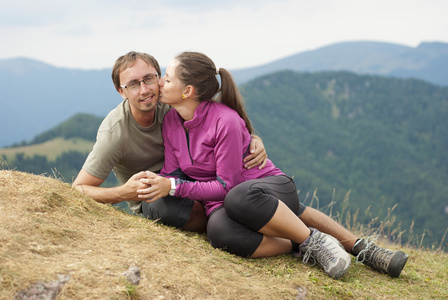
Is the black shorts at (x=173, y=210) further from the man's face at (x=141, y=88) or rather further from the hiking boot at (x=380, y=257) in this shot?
the hiking boot at (x=380, y=257)

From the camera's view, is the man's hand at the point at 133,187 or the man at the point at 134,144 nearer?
the man's hand at the point at 133,187

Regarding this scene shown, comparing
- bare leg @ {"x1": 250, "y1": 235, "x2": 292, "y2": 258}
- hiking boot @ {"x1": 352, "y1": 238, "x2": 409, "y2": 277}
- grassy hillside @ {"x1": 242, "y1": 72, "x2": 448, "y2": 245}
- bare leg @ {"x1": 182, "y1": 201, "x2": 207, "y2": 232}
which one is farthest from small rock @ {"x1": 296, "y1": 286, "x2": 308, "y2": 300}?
grassy hillside @ {"x1": 242, "y1": 72, "x2": 448, "y2": 245}

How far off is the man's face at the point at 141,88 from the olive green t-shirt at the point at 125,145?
237 mm

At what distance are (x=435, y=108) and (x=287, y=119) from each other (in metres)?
52.3

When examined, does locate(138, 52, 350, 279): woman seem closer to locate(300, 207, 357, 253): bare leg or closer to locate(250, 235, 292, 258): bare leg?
locate(250, 235, 292, 258): bare leg

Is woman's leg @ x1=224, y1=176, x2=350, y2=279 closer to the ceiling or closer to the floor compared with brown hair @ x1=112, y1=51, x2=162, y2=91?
closer to the floor

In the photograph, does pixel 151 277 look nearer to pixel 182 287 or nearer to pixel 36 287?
pixel 182 287

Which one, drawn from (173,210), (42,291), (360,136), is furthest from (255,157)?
(360,136)

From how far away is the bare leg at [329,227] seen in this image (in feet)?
13.6

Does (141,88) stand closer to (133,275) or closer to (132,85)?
(132,85)

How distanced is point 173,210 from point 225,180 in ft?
2.19

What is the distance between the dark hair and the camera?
3787 mm

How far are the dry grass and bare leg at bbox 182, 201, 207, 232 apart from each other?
0.09m

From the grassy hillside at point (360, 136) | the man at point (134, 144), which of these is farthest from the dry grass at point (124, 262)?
the grassy hillside at point (360, 136)
